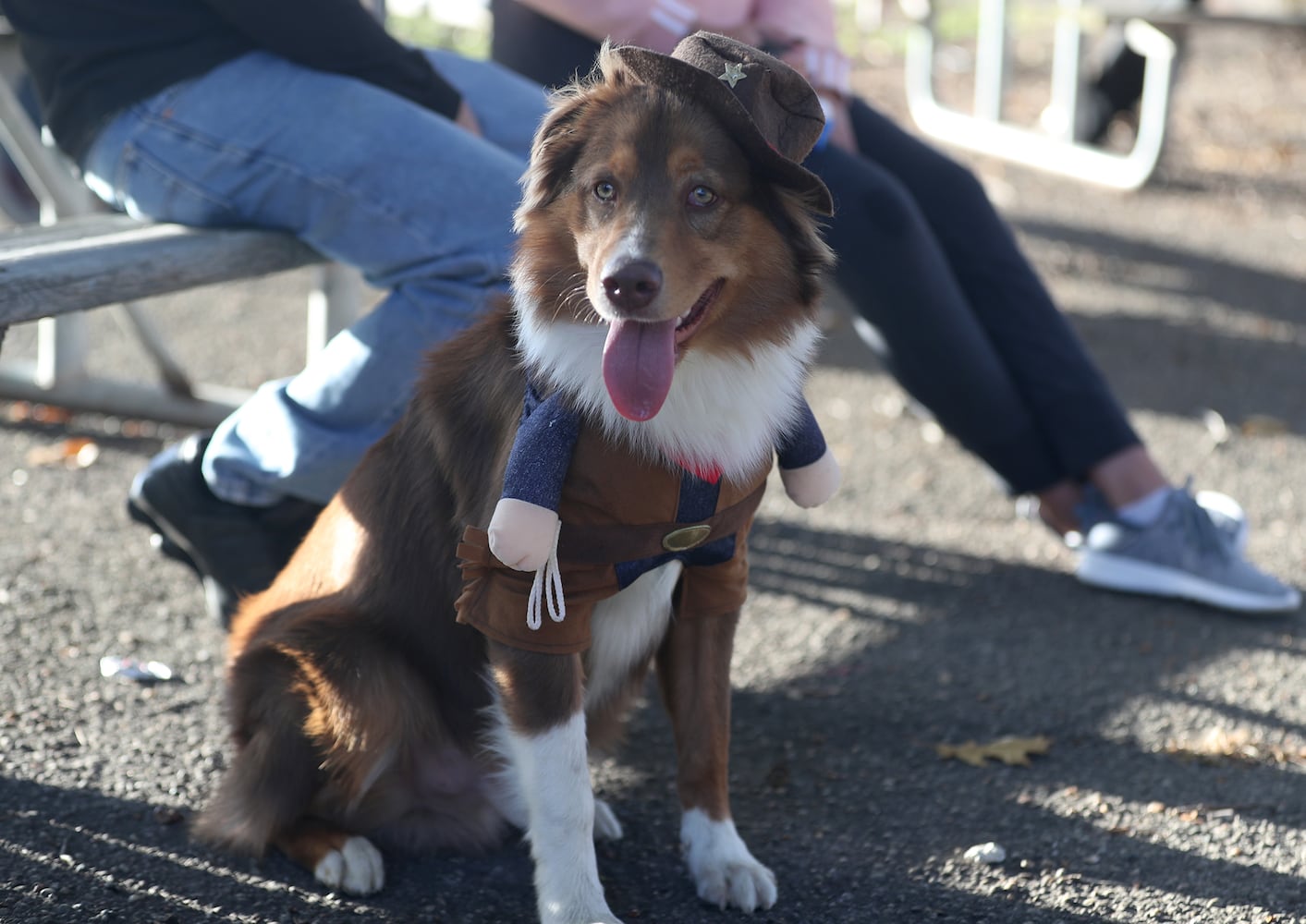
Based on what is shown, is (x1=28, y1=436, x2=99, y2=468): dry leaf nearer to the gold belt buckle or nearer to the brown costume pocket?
the brown costume pocket

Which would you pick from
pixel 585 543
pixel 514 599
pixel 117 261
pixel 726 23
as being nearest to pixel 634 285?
pixel 585 543

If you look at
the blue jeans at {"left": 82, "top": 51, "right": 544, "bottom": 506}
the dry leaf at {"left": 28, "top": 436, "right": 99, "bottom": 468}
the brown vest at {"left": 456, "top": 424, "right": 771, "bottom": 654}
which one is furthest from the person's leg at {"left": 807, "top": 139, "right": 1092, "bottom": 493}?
the dry leaf at {"left": 28, "top": 436, "right": 99, "bottom": 468}

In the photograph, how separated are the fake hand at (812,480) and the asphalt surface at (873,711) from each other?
700 millimetres

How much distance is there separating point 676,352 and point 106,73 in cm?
179

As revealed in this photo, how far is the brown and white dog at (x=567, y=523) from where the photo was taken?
7.16ft

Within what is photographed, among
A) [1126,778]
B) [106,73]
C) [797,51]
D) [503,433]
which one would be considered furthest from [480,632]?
[797,51]

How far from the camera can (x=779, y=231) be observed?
2273 millimetres

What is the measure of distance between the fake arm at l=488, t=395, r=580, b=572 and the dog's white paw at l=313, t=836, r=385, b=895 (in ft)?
2.26

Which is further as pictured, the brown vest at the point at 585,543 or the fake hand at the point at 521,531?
the brown vest at the point at 585,543

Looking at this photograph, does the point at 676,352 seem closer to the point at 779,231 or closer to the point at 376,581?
the point at 779,231

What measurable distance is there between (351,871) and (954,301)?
7.07 feet

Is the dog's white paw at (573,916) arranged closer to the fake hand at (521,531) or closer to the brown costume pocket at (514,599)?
the brown costume pocket at (514,599)

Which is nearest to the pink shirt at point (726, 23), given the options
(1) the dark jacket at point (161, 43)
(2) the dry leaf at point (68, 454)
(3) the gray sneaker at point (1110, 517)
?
(1) the dark jacket at point (161, 43)

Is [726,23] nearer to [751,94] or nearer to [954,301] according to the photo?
[954,301]
